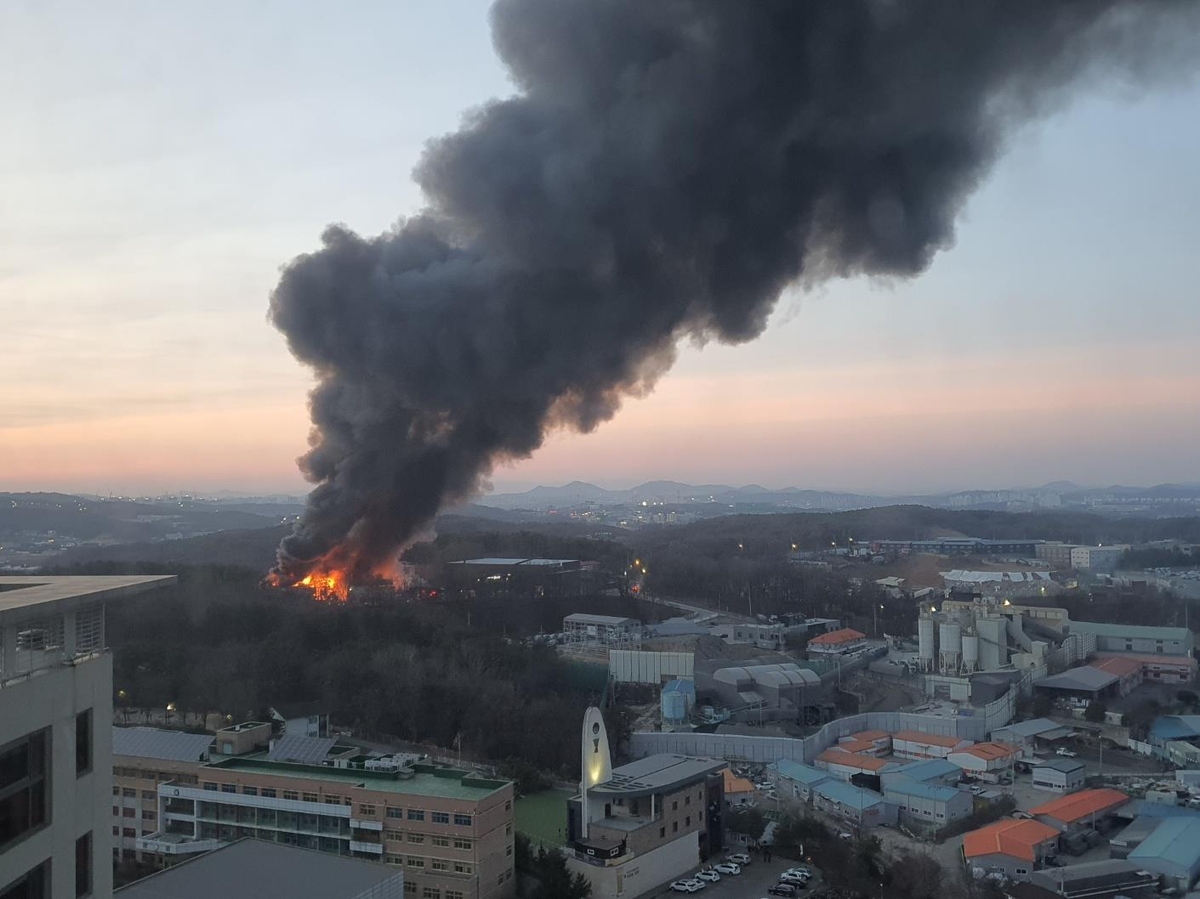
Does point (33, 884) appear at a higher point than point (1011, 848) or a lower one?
higher

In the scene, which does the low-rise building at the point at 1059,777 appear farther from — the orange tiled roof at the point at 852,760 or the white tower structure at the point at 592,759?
the white tower structure at the point at 592,759

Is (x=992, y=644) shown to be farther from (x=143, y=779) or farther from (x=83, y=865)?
(x=83, y=865)

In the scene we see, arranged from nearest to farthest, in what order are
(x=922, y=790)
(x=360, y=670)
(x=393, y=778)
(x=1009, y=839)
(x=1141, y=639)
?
(x=393, y=778), (x=1009, y=839), (x=922, y=790), (x=360, y=670), (x=1141, y=639)

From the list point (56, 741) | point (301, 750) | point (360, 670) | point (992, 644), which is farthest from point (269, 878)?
point (992, 644)

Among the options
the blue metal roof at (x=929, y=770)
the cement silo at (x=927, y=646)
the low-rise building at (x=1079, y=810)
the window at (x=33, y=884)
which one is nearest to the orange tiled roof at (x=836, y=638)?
the cement silo at (x=927, y=646)

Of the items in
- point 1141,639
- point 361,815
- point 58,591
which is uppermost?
point 58,591

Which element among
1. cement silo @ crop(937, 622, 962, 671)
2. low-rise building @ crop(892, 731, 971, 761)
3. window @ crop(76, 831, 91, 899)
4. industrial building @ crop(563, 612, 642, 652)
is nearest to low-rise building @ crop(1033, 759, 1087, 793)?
low-rise building @ crop(892, 731, 971, 761)
